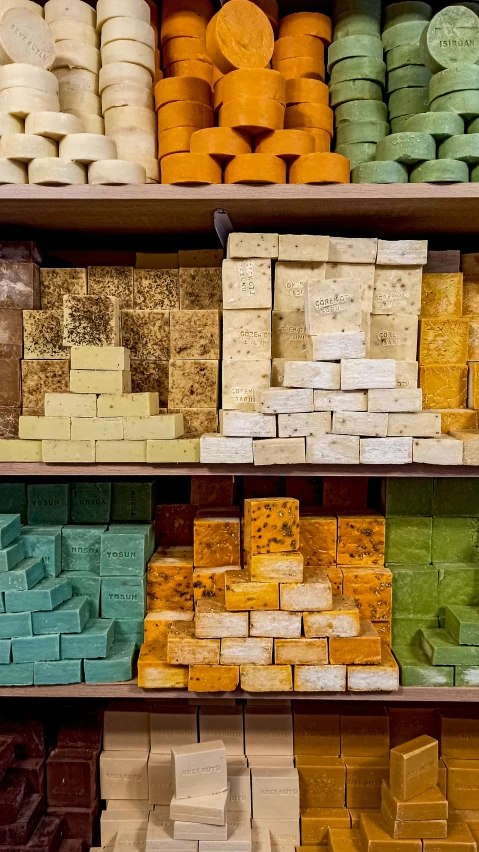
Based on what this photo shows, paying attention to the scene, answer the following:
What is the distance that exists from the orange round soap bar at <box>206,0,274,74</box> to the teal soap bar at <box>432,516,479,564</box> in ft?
4.66

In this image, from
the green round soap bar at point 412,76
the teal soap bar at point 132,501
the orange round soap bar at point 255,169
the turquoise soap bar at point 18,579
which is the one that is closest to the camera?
the orange round soap bar at point 255,169

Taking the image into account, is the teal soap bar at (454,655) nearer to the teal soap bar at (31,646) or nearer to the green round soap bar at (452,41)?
the teal soap bar at (31,646)

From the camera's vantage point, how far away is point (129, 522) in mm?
1819

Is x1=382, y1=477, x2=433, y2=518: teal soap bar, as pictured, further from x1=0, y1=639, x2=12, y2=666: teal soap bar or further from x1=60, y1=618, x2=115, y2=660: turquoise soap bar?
x1=0, y1=639, x2=12, y2=666: teal soap bar

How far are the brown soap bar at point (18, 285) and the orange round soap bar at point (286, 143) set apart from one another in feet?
2.47

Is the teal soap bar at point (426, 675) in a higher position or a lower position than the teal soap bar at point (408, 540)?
lower

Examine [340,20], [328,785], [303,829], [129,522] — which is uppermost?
[340,20]

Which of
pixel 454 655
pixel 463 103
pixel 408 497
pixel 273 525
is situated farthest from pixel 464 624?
pixel 463 103

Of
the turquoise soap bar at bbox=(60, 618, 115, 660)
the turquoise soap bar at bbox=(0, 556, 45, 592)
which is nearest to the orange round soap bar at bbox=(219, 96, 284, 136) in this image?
the turquoise soap bar at bbox=(0, 556, 45, 592)

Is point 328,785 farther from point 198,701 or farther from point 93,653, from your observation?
point 93,653

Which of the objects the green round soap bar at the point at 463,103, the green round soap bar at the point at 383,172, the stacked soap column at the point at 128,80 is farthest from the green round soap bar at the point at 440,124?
the stacked soap column at the point at 128,80

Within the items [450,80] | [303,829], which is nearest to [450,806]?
[303,829]

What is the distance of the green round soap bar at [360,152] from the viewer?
1.69 m

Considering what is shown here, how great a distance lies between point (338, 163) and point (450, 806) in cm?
193
